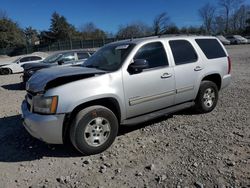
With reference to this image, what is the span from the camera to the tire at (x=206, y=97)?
18.4ft

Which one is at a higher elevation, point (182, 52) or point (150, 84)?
point (182, 52)

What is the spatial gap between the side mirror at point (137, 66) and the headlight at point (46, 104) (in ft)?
4.59

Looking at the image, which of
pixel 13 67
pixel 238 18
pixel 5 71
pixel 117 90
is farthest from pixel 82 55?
pixel 238 18

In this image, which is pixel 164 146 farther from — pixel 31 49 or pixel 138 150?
pixel 31 49

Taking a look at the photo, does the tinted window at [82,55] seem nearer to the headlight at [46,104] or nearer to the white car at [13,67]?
the white car at [13,67]

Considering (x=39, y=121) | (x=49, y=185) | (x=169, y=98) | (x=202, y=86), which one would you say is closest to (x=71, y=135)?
(x=39, y=121)

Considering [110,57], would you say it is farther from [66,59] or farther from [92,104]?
[66,59]

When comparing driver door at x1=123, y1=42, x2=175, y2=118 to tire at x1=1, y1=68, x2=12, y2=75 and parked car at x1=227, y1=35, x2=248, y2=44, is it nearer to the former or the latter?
tire at x1=1, y1=68, x2=12, y2=75

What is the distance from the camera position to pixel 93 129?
13.4ft

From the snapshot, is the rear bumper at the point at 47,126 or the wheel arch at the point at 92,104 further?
the wheel arch at the point at 92,104

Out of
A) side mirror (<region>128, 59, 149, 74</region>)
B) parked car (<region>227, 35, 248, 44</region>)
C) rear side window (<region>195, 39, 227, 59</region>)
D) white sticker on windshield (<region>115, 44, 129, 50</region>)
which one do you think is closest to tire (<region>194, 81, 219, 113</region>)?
rear side window (<region>195, 39, 227, 59</region>)

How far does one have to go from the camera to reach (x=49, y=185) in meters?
3.41

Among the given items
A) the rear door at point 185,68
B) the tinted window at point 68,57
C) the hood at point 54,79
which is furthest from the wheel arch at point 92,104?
the tinted window at point 68,57

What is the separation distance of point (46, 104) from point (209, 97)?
3751mm
